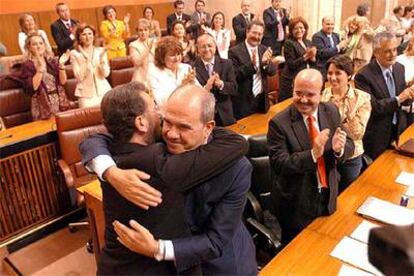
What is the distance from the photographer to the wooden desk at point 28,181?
3.40 metres

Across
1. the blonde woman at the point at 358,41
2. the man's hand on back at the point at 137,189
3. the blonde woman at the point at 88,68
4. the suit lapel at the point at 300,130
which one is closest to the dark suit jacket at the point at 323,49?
the blonde woman at the point at 358,41

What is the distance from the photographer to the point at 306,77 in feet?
7.43

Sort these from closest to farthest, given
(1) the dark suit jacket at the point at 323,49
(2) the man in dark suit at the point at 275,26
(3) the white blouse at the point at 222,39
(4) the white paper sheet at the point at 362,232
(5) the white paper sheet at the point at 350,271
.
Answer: (5) the white paper sheet at the point at 350,271 < (4) the white paper sheet at the point at 362,232 < (1) the dark suit jacket at the point at 323,49 < (3) the white blouse at the point at 222,39 < (2) the man in dark suit at the point at 275,26

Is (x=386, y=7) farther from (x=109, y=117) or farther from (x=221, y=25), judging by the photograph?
(x=109, y=117)

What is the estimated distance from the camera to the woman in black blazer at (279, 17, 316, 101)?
4898 mm

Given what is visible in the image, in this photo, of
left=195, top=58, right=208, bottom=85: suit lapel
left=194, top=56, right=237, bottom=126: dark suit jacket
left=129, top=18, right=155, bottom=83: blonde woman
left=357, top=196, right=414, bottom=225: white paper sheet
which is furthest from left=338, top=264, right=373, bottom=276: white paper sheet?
left=129, top=18, right=155, bottom=83: blonde woman

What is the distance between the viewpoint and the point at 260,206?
8.86ft

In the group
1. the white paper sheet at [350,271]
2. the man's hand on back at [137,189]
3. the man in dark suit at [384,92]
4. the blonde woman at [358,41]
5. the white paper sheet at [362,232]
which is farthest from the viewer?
the blonde woman at [358,41]

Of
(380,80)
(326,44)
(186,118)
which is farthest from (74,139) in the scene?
(326,44)

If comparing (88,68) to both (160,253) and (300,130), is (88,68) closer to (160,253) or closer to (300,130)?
(300,130)

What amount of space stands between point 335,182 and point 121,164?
54.9 inches

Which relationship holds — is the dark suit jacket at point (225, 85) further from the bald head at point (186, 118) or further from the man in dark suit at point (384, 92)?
the bald head at point (186, 118)

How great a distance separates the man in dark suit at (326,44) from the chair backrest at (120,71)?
2597mm

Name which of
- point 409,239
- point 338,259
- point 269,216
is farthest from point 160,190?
point 269,216
